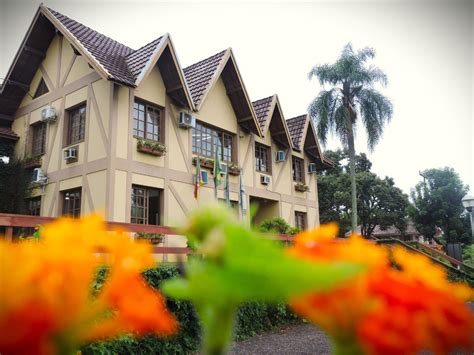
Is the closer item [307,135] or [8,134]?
[8,134]

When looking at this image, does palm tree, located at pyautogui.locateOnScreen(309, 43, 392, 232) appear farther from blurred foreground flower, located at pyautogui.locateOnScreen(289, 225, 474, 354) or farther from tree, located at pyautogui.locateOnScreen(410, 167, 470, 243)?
blurred foreground flower, located at pyautogui.locateOnScreen(289, 225, 474, 354)

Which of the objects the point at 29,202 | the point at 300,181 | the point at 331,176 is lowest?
the point at 29,202

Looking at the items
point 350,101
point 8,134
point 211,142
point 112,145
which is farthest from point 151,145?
point 350,101

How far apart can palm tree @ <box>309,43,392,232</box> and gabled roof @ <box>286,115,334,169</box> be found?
2.77 metres

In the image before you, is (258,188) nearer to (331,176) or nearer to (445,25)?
(445,25)

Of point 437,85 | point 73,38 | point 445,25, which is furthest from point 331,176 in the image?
point 73,38

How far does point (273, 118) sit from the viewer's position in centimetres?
1562

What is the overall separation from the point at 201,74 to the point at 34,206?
7.30 metres

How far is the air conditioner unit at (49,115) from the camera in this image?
11.3m

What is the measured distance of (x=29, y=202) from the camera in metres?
12.1

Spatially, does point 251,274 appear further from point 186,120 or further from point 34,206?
point 34,206

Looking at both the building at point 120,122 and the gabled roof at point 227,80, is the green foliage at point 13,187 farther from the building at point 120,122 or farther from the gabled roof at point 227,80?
the gabled roof at point 227,80

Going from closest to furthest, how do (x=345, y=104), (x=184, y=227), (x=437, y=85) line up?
(x=184, y=227) < (x=437, y=85) < (x=345, y=104)

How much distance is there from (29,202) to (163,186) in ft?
16.4
